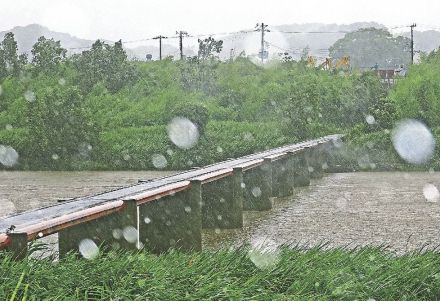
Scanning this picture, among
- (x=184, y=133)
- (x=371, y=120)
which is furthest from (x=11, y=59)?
(x=371, y=120)

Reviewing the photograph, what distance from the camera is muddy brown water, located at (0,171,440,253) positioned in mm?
12273

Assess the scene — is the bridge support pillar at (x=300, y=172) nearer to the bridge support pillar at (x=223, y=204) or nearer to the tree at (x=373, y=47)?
the bridge support pillar at (x=223, y=204)

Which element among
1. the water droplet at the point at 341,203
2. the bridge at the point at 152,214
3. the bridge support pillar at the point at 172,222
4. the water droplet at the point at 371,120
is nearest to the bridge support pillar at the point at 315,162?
the water droplet at the point at 341,203

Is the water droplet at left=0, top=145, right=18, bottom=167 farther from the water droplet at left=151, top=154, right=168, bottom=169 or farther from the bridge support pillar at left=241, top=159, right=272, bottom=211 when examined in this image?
the bridge support pillar at left=241, top=159, right=272, bottom=211

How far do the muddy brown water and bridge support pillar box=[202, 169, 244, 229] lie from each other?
18 centimetres

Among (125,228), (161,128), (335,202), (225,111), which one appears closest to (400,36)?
(225,111)

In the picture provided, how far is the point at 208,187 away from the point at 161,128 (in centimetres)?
1913

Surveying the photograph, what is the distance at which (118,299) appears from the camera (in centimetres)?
516

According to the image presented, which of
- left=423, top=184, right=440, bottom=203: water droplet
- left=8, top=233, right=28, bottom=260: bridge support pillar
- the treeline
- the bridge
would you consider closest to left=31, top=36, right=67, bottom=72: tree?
the treeline

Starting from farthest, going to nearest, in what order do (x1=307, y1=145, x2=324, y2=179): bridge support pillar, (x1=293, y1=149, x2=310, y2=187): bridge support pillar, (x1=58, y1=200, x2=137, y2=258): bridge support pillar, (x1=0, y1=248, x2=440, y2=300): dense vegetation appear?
1. (x1=307, y1=145, x2=324, y2=179): bridge support pillar
2. (x1=293, y1=149, x2=310, y2=187): bridge support pillar
3. (x1=58, y1=200, x2=137, y2=258): bridge support pillar
4. (x1=0, y1=248, x2=440, y2=300): dense vegetation

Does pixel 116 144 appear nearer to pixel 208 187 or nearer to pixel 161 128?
pixel 161 128

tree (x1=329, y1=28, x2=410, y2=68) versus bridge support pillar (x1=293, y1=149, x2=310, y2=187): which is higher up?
tree (x1=329, y1=28, x2=410, y2=68)

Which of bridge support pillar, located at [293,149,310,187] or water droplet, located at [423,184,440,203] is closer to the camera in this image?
water droplet, located at [423,184,440,203]

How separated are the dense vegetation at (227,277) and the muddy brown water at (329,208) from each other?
1050 mm
